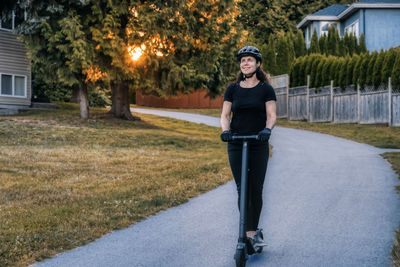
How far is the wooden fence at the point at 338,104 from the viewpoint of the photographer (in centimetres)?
2409

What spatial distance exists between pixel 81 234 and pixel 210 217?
200 cm

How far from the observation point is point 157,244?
251 inches

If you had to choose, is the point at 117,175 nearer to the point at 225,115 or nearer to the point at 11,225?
the point at 11,225

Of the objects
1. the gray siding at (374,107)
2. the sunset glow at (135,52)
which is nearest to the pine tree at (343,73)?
the gray siding at (374,107)

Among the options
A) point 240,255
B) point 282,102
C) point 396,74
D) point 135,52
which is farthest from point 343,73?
point 240,255

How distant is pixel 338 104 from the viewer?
27.9 m

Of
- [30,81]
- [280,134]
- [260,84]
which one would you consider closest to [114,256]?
[260,84]

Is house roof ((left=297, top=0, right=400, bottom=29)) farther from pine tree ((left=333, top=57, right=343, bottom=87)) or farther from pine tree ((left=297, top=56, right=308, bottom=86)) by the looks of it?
pine tree ((left=333, top=57, right=343, bottom=87))

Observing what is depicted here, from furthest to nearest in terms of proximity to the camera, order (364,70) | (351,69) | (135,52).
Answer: (351,69) < (364,70) < (135,52)

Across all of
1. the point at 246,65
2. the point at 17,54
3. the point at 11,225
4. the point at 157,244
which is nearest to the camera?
the point at 246,65

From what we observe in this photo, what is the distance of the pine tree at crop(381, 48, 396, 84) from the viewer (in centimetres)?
2386

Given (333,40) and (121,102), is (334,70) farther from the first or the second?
(121,102)

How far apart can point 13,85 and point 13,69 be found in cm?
83

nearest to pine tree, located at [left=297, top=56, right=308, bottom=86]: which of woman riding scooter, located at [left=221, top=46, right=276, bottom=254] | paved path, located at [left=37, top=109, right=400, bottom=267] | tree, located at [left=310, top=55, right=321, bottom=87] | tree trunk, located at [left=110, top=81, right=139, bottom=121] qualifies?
tree, located at [left=310, top=55, right=321, bottom=87]
